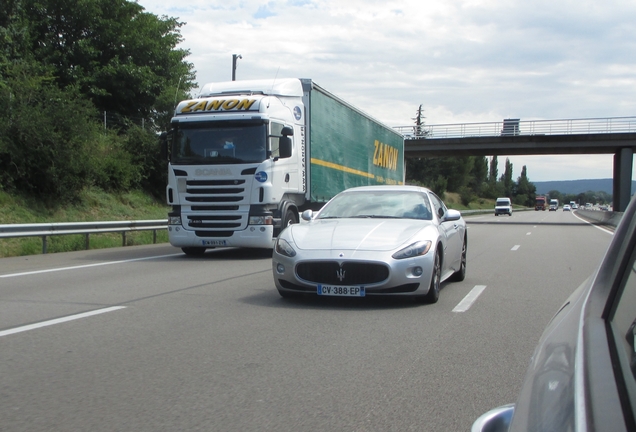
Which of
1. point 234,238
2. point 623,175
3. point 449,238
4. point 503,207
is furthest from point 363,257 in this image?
point 503,207

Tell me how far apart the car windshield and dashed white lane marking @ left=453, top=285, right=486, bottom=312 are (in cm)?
116

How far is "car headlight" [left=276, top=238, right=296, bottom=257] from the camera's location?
8.15 m

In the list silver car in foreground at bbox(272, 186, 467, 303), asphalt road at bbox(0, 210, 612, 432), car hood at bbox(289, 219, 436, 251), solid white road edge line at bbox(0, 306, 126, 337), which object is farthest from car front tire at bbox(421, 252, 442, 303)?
solid white road edge line at bbox(0, 306, 126, 337)

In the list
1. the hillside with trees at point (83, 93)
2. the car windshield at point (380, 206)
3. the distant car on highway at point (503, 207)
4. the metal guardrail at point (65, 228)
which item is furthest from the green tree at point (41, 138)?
the distant car on highway at point (503, 207)

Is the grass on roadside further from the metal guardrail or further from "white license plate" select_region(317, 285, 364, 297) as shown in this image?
"white license plate" select_region(317, 285, 364, 297)

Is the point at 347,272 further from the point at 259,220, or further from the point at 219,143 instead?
the point at 219,143

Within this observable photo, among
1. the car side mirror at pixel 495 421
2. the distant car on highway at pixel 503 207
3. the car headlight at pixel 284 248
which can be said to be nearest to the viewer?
the car side mirror at pixel 495 421

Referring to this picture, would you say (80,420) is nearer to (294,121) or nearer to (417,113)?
(294,121)

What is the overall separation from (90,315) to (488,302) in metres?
4.71

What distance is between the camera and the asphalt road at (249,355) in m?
4.18

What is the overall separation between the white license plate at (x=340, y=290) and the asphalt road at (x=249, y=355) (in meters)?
0.20

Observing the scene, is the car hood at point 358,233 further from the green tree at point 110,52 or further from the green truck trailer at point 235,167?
the green tree at point 110,52

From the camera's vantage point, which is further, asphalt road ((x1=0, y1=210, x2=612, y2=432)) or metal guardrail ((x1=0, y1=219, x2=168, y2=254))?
metal guardrail ((x1=0, y1=219, x2=168, y2=254))

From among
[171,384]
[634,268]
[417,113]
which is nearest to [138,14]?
[171,384]
